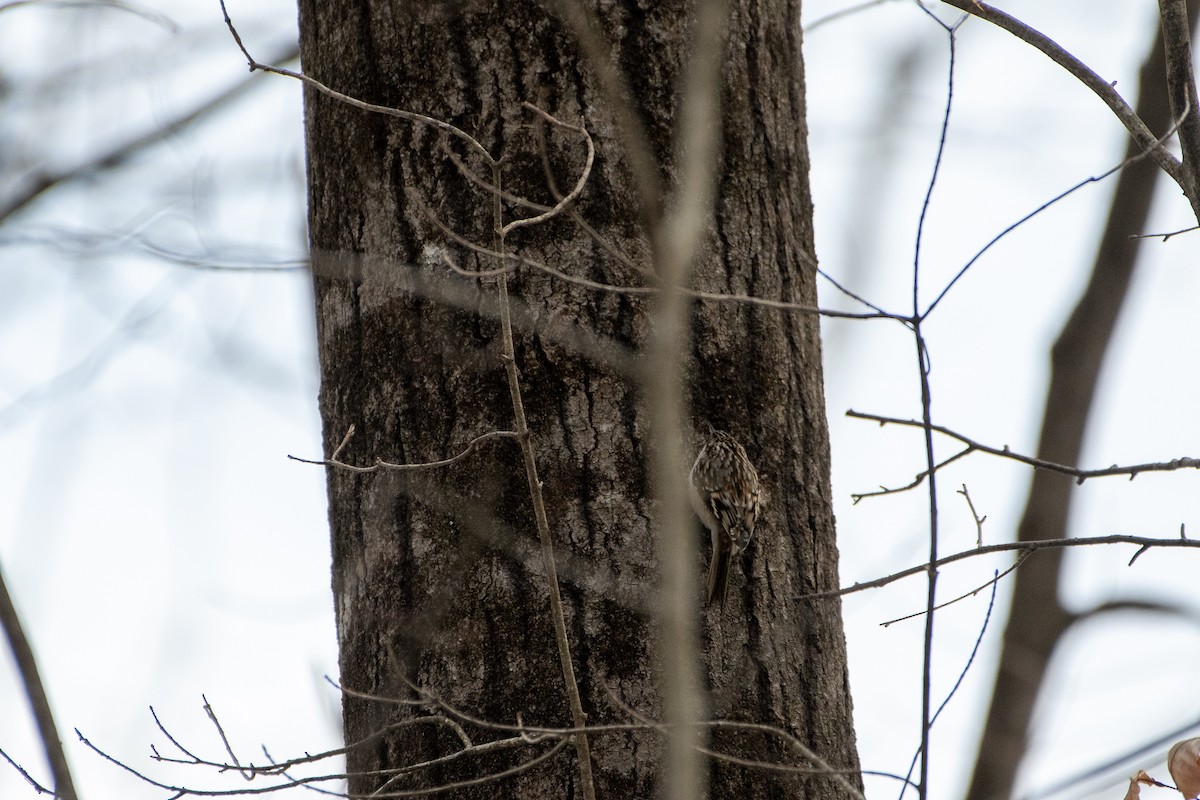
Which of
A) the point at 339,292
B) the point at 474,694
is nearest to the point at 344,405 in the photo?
the point at 339,292

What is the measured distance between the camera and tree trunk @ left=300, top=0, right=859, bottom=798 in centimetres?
212

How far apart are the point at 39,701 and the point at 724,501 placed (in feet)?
3.59

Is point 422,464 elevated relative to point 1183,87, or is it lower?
lower

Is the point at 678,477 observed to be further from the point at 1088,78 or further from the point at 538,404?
the point at 1088,78

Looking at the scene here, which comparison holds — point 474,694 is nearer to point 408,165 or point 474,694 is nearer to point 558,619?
point 558,619

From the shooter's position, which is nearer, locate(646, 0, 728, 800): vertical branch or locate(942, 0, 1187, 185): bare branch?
locate(646, 0, 728, 800): vertical branch

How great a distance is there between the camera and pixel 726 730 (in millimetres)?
2125

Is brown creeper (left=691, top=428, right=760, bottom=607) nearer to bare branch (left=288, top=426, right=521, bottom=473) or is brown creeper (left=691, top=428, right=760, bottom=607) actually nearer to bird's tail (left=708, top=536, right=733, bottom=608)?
bird's tail (left=708, top=536, right=733, bottom=608)

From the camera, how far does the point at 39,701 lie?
1786 millimetres

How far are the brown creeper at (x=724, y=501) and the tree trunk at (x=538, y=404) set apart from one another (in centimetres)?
3

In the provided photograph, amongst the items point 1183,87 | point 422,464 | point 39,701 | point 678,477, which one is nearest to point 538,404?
point 422,464

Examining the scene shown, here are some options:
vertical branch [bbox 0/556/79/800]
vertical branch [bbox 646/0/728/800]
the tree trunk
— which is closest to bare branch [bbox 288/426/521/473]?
the tree trunk

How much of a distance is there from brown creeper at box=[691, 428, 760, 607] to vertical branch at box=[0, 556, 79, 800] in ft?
3.35

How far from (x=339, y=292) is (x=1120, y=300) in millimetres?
3980
